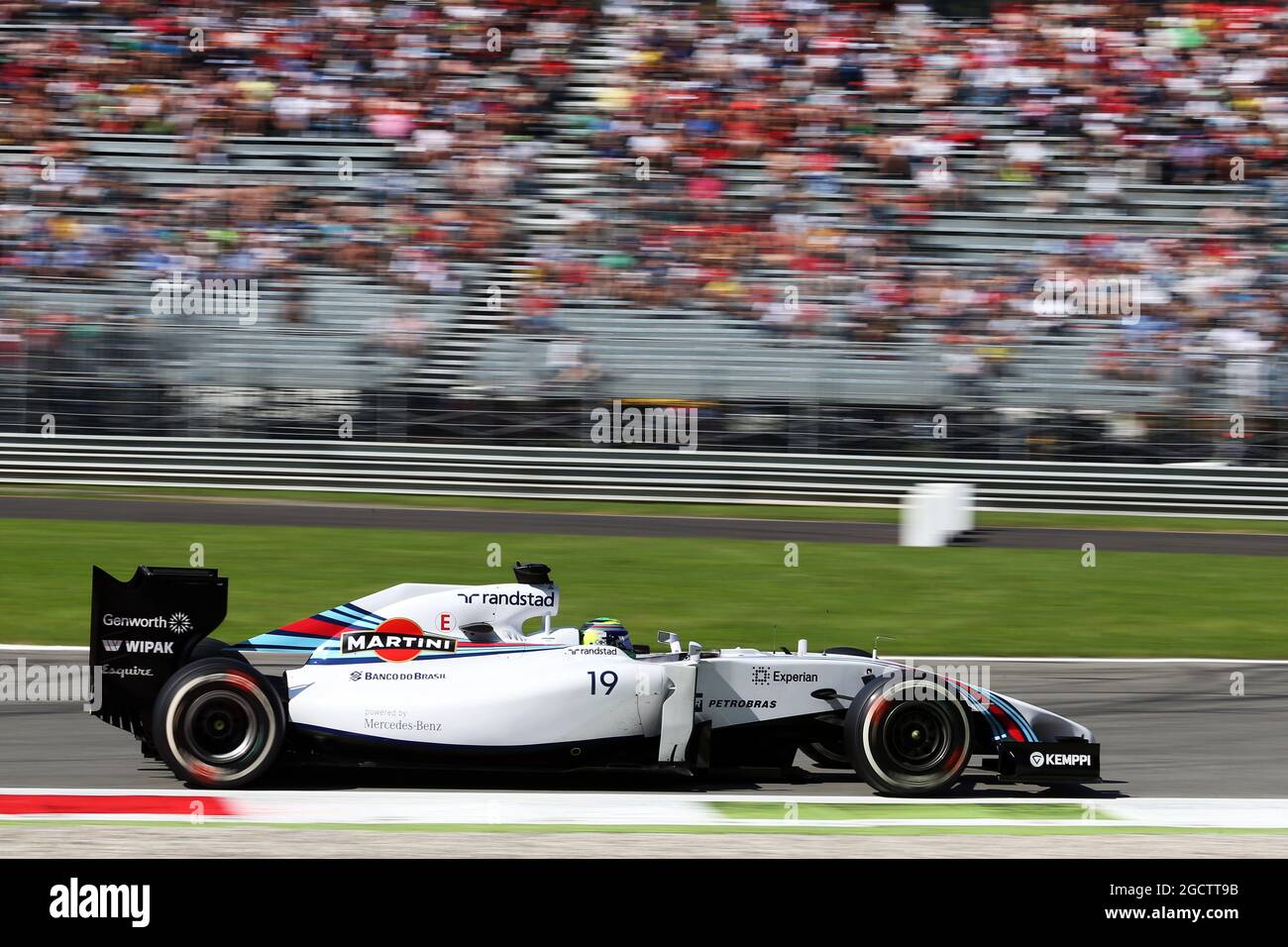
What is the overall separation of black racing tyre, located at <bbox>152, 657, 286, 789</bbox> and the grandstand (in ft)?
30.9

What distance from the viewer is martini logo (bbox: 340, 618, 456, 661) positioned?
5.67 m

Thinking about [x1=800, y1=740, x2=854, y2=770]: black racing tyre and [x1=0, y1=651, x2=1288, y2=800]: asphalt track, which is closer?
[x1=0, y1=651, x2=1288, y2=800]: asphalt track

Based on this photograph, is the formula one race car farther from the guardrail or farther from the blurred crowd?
the blurred crowd

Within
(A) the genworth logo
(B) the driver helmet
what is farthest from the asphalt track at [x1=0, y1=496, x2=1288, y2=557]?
(A) the genworth logo

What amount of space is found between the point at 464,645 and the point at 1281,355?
11.1m

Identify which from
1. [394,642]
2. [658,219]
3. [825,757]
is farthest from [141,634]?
[658,219]

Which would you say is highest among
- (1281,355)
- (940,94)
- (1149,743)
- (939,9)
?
(939,9)

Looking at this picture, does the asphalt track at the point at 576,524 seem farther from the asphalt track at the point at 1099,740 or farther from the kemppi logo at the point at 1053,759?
the kemppi logo at the point at 1053,759

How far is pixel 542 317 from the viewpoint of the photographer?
1521 cm

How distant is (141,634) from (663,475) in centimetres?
964

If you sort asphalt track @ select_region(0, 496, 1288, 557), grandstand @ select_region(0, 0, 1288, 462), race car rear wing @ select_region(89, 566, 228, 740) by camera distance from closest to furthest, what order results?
race car rear wing @ select_region(89, 566, 228, 740) → asphalt track @ select_region(0, 496, 1288, 557) → grandstand @ select_region(0, 0, 1288, 462)

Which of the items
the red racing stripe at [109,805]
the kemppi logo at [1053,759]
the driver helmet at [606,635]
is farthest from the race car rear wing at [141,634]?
the kemppi logo at [1053,759]
